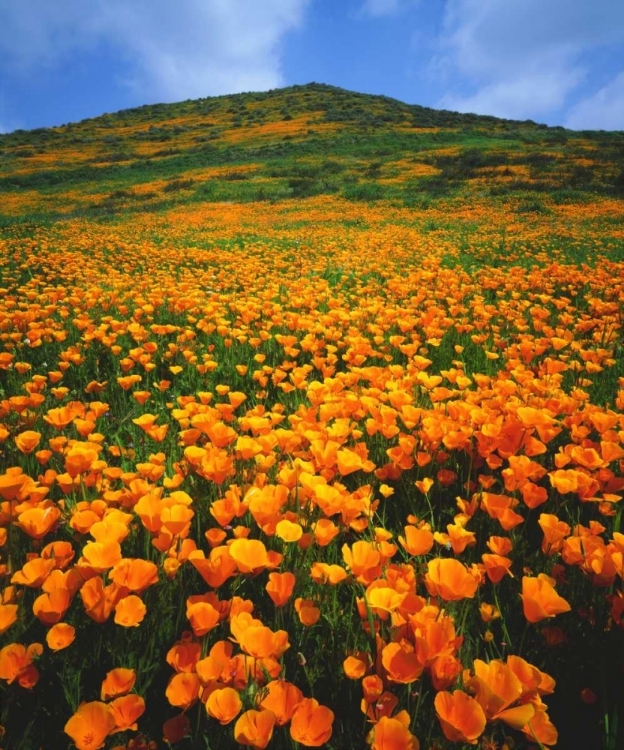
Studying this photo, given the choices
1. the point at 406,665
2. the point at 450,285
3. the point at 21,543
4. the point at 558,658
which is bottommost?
the point at 558,658

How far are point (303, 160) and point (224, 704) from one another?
36.2 metres

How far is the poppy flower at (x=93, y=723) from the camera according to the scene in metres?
0.83

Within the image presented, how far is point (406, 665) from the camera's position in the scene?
0.91 metres

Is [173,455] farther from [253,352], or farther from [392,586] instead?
[253,352]

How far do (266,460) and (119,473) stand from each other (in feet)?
1.85

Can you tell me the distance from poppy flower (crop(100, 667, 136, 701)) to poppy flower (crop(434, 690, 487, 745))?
621mm

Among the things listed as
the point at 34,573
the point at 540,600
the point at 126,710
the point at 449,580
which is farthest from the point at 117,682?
the point at 540,600

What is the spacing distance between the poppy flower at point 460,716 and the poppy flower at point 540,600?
27 centimetres

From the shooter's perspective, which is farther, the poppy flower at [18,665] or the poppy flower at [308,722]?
the poppy flower at [18,665]

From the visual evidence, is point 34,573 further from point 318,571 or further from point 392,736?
point 392,736

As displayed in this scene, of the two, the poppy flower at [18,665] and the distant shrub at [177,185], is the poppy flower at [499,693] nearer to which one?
the poppy flower at [18,665]

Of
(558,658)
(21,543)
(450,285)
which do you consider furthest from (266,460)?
(450,285)

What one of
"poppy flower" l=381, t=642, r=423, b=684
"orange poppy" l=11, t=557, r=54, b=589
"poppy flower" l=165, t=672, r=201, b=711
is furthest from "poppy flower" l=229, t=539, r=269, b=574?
"orange poppy" l=11, t=557, r=54, b=589

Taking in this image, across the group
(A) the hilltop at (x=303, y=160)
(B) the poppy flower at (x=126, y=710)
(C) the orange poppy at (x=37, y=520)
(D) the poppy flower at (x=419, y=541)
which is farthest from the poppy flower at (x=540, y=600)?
(A) the hilltop at (x=303, y=160)
